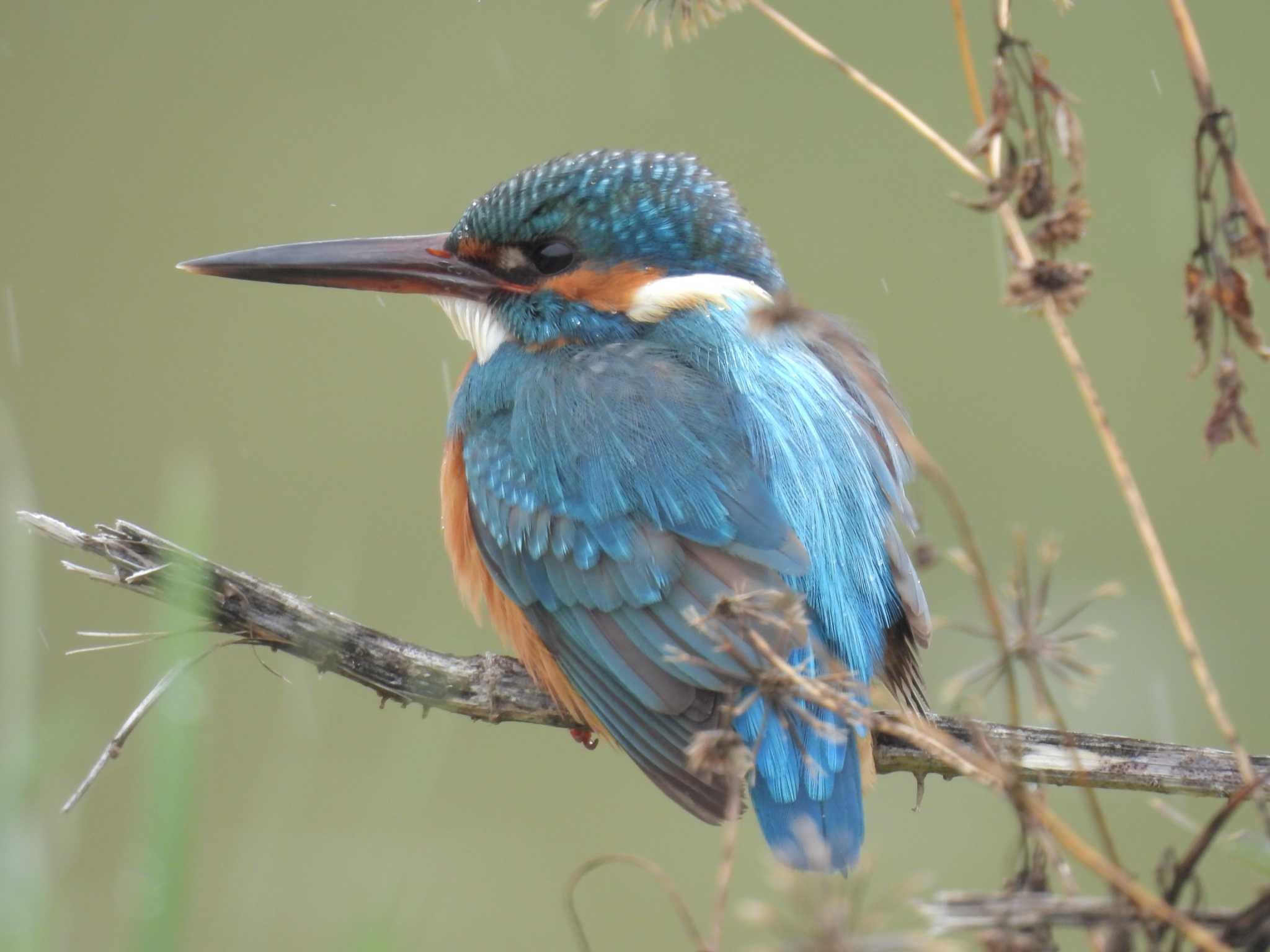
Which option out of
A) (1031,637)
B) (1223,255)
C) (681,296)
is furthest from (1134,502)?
(681,296)

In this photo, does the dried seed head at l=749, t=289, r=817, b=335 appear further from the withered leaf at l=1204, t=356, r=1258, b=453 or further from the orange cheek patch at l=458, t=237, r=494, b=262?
the orange cheek patch at l=458, t=237, r=494, b=262

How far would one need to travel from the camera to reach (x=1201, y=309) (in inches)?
51.8

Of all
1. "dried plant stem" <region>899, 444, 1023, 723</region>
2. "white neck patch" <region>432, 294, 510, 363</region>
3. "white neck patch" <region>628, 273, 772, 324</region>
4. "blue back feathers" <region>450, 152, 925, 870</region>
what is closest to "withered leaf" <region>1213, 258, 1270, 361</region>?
"dried plant stem" <region>899, 444, 1023, 723</region>

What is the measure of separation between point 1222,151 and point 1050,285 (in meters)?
0.18

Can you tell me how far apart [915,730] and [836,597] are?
920 millimetres

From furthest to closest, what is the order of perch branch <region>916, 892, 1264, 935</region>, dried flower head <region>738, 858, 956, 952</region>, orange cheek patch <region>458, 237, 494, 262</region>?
orange cheek patch <region>458, 237, 494, 262</region> → perch branch <region>916, 892, 1264, 935</region> → dried flower head <region>738, 858, 956, 952</region>

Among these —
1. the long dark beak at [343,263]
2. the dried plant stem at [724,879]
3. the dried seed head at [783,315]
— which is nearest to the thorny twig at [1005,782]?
the dried plant stem at [724,879]

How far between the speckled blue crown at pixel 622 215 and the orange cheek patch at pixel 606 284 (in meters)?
0.02

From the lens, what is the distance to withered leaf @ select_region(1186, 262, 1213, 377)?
1311 mm

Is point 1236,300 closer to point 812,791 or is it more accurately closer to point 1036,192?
point 1036,192

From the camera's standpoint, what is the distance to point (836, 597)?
2.11m

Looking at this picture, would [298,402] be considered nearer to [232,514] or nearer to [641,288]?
[232,514]

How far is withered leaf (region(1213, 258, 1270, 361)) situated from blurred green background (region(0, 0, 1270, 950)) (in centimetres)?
253

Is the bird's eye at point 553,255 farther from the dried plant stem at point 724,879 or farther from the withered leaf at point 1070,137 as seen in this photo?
the dried plant stem at point 724,879
